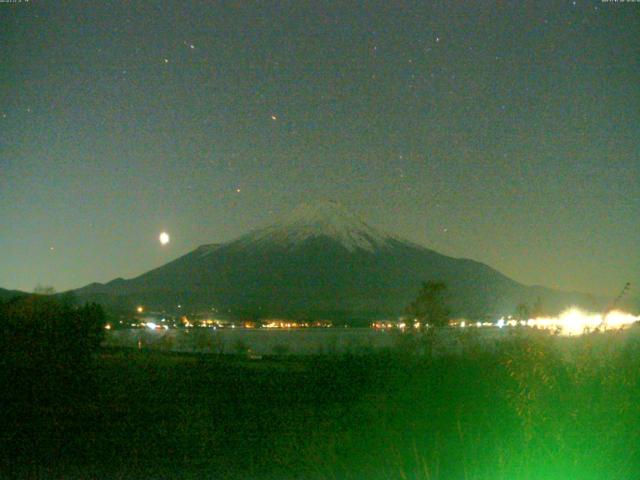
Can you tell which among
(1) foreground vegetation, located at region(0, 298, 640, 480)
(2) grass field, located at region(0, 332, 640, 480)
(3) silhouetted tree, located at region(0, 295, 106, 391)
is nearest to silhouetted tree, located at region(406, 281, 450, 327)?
(1) foreground vegetation, located at region(0, 298, 640, 480)

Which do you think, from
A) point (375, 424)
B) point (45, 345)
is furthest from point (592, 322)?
point (45, 345)

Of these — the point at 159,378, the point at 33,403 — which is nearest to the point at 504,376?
the point at 33,403

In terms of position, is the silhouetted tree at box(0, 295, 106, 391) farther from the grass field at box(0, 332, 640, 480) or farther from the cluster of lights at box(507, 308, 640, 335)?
the cluster of lights at box(507, 308, 640, 335)

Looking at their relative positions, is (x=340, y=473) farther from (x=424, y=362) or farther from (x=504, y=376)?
(x=424, y=362)

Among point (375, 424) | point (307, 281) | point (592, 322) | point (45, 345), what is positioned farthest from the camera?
point (307, 281)

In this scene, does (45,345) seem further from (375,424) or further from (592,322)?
(592,322)

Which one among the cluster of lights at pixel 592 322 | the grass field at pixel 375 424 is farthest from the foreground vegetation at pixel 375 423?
the cluster of lights at pixel 592 322

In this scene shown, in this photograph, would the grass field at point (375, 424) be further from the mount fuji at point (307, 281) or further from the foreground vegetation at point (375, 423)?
the mount fuji at point (307, 281)
